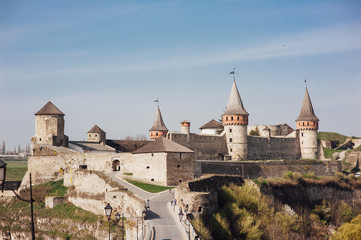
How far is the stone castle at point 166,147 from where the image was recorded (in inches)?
1643

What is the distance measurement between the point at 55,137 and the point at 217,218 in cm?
2394

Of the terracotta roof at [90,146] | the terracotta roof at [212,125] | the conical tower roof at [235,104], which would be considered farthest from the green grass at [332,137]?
the terracotta roof at [90,146]

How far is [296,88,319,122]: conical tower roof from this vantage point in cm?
7294

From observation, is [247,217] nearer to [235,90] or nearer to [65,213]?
[65,213]

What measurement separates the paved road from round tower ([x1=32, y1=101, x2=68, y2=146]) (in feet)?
45.3

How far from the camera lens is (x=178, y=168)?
41250 millimetres

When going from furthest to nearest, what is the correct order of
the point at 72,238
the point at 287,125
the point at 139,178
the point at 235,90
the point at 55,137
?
the point at 287,125 < the point at 235,90 < the point at 55,137 < the point at 139,178 < the point at 72,238

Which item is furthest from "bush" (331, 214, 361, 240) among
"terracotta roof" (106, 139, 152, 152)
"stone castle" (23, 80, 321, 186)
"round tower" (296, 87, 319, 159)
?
"round tower" (296, 87, 319, 159)

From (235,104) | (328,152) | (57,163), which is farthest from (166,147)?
(328,152)

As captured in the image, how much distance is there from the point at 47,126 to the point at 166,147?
13.7 meters

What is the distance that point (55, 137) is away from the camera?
48969 mm

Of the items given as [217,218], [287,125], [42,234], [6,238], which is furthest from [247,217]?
[287,125]

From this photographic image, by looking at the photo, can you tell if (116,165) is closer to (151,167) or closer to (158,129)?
(151,167)

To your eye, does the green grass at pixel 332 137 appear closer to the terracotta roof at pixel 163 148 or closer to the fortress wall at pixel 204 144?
the fortress wall at pixel 204 144
